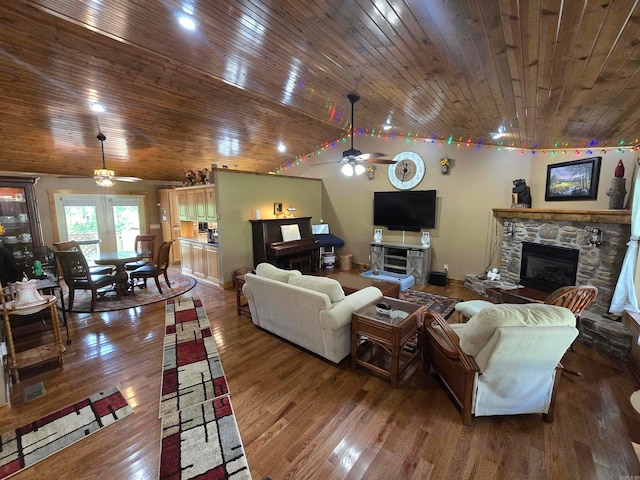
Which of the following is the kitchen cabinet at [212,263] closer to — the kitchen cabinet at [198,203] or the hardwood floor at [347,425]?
the kitchen cabinet at [198,203]

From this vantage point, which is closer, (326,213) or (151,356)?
(151,356)

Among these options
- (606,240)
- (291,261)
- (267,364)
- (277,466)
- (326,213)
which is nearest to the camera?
(277,466)

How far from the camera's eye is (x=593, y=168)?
146 inches

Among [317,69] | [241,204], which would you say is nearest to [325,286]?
[317,69]

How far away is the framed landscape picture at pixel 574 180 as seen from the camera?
3.73 m

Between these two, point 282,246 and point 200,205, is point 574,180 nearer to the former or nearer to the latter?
point 282,246

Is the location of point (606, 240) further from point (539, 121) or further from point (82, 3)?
point (82, 3)

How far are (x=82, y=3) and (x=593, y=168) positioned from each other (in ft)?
18.9

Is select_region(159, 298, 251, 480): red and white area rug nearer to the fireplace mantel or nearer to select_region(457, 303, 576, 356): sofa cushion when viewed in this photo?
select_region(457, 303, 576, 356): sofa cushion

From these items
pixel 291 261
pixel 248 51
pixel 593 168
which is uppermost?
pixel 248 51

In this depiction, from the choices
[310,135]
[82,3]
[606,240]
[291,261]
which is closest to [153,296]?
[291,261]

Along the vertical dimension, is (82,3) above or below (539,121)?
above

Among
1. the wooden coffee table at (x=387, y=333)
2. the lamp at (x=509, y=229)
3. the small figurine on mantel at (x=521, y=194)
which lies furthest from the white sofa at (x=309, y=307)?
the small figurine on mantel at (x=521, y=194)

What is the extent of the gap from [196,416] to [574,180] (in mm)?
5454
